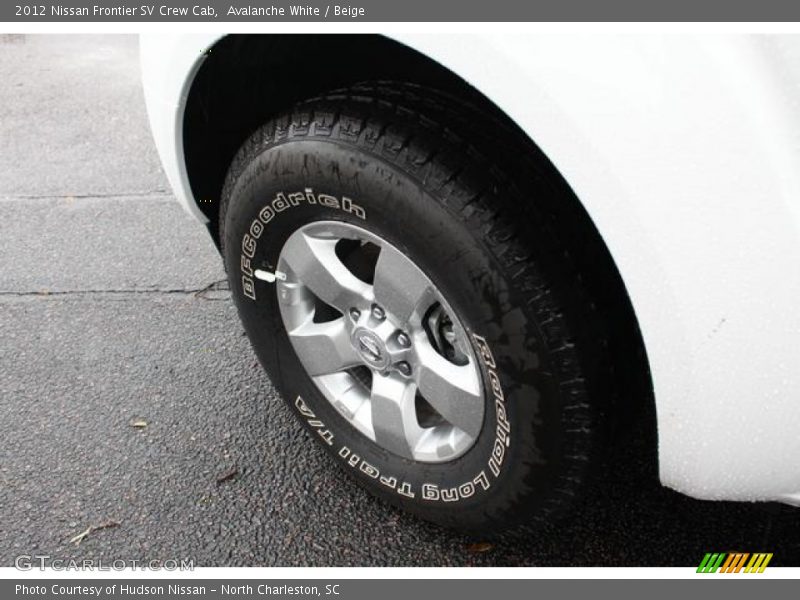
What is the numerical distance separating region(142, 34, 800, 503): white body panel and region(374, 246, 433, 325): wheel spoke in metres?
0.41

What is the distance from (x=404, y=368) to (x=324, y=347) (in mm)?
225

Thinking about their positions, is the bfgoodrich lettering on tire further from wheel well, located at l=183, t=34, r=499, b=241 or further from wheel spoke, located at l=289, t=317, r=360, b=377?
wheel well, located at l=183, t=34, r=499, b=241

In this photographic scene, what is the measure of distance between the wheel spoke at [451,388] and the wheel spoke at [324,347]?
0.21 metres

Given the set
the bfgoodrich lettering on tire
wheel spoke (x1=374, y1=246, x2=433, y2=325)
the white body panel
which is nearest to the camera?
the white body panel

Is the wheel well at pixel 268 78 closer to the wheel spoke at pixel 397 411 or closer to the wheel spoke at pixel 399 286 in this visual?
the wheel spoke at pixel 399 286

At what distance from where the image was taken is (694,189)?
1.01 meters

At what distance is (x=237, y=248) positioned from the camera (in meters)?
1.73

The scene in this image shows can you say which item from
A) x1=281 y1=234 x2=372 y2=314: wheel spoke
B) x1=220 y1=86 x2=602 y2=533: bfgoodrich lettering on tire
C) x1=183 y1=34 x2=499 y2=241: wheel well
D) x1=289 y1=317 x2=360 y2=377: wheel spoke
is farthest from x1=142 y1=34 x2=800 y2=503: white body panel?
x1=289 y1=317 x2=360 y2=377: wheel spoke

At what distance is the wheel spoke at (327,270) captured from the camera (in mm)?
1607

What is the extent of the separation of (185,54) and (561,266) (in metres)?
0.87

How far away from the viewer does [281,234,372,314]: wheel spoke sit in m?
1.61

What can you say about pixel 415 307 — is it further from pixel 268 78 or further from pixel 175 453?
pixel 175 453

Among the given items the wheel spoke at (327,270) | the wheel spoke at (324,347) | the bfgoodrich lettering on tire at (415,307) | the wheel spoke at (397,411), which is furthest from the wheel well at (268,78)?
the wheel spoke at (397,411)

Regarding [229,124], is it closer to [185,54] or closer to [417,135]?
[185,54]
